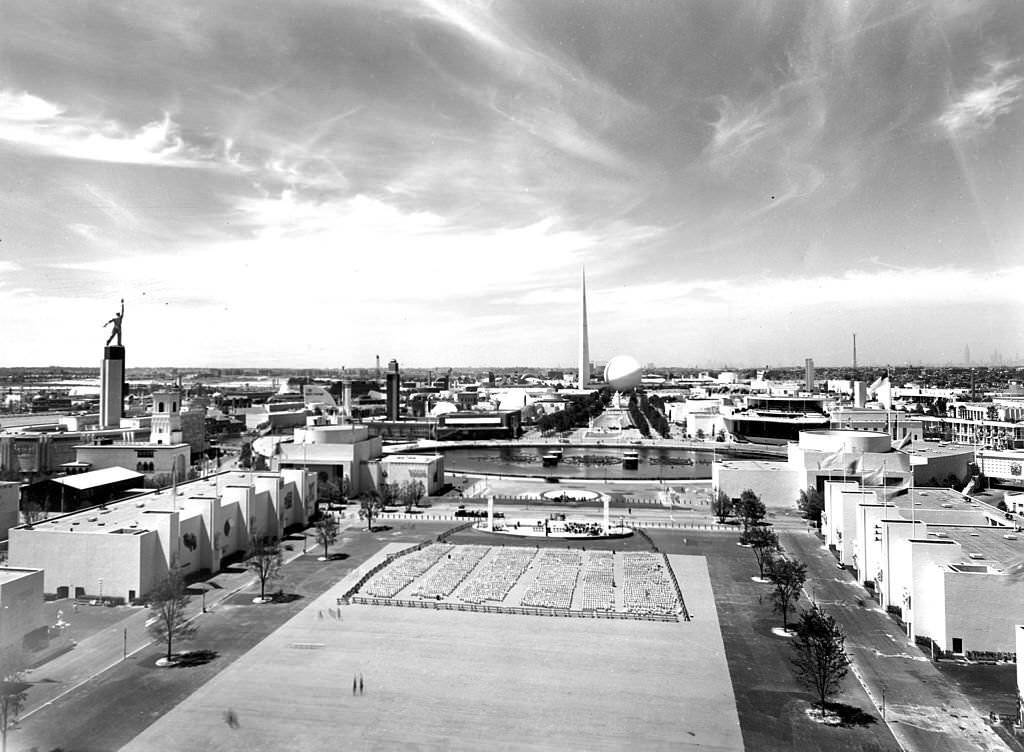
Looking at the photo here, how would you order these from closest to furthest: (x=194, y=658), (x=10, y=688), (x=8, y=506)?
(x=10, y=688), (x=194, y=658), (x=8, y=506)

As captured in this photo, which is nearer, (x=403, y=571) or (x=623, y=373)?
(x=403, y=571)

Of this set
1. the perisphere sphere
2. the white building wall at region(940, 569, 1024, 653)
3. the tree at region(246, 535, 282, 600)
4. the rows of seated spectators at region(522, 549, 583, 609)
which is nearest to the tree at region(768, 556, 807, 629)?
the white building wall at region(940, 569, 1024, 653)

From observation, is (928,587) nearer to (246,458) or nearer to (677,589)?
(677,589)

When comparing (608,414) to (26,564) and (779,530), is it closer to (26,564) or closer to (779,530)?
(779,530)

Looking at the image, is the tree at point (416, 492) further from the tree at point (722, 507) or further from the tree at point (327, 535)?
the tree at point (722, 507)

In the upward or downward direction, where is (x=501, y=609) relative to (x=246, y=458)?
downward

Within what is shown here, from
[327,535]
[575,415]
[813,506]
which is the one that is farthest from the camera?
[575,415]

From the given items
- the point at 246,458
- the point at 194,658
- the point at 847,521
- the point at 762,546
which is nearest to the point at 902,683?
the point at 762,546
